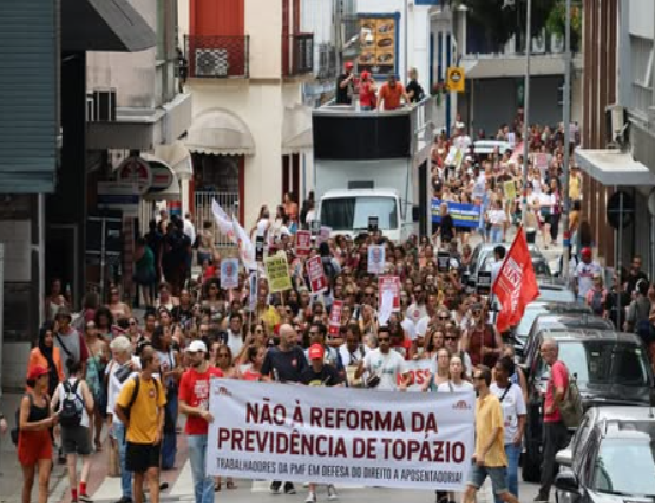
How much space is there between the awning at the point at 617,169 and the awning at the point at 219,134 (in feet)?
51.9

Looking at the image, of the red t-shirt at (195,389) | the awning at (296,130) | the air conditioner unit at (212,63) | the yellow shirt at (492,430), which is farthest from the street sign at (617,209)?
the awning at (296,130)

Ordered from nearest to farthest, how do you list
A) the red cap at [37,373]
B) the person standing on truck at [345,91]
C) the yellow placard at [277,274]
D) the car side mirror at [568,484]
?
the car side mirror at [568,484], the red cap at [37,373], the yellow placard at [277,274], the person standing on truck at [345,91]

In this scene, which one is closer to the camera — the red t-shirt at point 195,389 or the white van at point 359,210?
the red t-shirt at point 195,389

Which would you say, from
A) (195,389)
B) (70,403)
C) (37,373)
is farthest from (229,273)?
(37,373)

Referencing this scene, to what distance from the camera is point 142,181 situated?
125ft

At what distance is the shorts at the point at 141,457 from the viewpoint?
20.0 meters

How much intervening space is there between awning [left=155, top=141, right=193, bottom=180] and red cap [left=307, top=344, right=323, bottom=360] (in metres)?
21.4

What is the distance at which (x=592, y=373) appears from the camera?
23.3m

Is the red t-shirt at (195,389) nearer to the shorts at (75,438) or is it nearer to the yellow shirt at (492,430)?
the shorts at (75,438)

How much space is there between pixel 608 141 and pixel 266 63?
12842 millimetres

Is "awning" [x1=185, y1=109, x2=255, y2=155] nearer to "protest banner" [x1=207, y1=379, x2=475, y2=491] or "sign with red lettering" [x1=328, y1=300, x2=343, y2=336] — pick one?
"sign with red lettering" [x1=328, y1=300, x2=343, y2=336]

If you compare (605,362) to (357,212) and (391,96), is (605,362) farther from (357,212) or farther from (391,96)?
(391,96)

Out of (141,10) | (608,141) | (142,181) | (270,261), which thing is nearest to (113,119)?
(142,181)

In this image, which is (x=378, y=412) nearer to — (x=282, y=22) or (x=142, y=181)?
(x=142, y=181)
